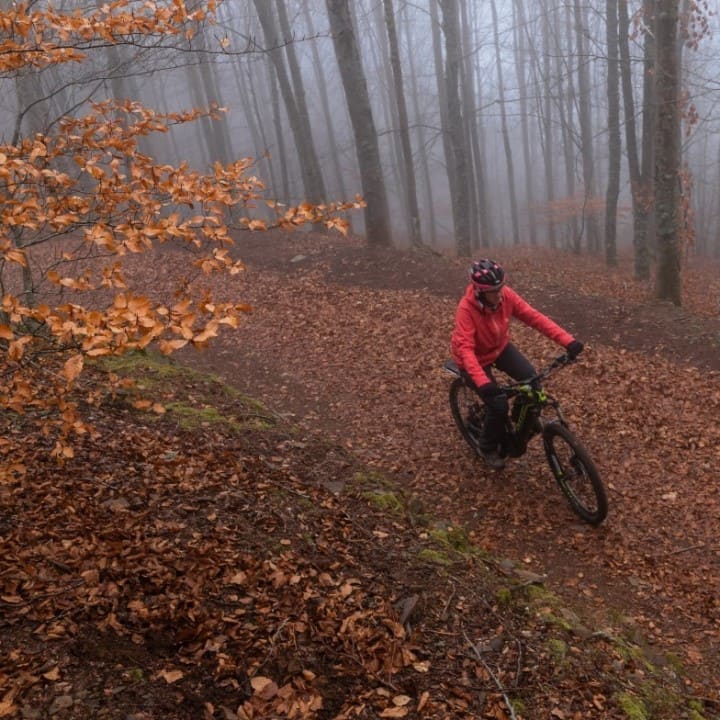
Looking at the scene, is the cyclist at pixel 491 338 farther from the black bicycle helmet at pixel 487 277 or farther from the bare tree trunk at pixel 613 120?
the bare tree trunk at pixel 613 120

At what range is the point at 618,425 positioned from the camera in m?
8.27

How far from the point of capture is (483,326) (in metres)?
6.68

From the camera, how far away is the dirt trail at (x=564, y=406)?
18.4ft

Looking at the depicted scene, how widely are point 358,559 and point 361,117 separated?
1428cm

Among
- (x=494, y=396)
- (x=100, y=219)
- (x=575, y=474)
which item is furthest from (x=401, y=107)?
(x=100, y=219)

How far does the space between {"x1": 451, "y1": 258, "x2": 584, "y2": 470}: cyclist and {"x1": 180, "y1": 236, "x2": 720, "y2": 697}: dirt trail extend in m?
0.83

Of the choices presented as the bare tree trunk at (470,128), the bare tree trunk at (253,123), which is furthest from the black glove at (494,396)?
the bare tree trunk at (253,123)

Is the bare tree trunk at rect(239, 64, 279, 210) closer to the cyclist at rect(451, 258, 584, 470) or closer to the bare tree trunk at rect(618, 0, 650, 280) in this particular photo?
the bare tree trunk at rect(618, 0, 650, 280)

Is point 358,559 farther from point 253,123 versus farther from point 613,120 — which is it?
point 253,123

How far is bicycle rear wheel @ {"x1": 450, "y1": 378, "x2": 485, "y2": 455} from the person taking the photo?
758cm

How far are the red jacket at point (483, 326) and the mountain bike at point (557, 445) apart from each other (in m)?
0.41

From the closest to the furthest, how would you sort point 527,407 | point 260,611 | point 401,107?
point 260,611 → point 527,407 → point 401,107

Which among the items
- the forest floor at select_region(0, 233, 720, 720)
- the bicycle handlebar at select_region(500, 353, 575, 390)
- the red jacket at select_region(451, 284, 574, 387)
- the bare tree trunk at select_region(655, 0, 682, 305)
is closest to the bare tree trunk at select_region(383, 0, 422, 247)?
the bare tree trunk at select_region(655, 0, 682, 305)

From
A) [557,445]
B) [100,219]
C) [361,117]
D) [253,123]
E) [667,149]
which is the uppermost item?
[100,219]
